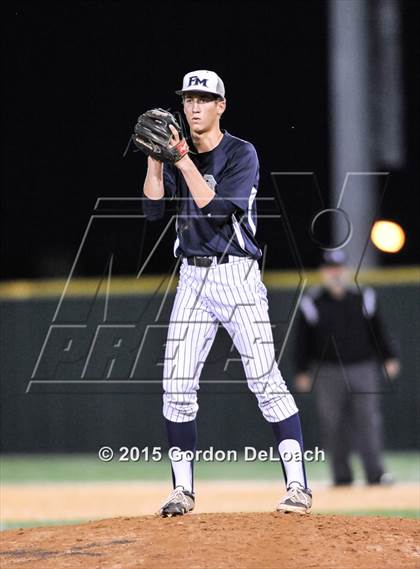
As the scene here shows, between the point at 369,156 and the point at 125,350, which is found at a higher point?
the point at 369,156

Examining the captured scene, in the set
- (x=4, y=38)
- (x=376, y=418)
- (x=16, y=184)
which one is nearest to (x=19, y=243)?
(x=16, y=184)

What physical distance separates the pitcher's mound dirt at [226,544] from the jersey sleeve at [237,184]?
130 centimetres

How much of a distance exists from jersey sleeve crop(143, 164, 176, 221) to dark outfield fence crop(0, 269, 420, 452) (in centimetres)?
532

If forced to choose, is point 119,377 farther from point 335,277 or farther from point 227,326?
point 227,326

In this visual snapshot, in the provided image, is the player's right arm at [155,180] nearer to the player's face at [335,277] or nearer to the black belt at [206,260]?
the black belt at [206,260]

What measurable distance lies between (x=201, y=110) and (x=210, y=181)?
0.31 metres

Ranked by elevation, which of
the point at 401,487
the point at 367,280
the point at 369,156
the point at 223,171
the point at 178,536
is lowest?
the point at 401,487

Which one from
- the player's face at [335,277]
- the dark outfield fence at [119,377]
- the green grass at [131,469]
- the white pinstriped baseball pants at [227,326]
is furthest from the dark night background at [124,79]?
→ the white pinstriped baseball pants at [227,326]

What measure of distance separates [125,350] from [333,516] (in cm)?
595

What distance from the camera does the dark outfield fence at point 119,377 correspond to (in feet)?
34.3

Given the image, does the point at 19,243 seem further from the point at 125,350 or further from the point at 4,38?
the point at 125,350

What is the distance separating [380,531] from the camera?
465 centimetres

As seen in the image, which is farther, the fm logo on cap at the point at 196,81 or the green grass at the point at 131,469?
the green grass at the point at 131,469

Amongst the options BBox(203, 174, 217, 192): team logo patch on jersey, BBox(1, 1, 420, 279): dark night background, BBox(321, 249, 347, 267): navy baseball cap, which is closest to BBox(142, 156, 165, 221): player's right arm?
BBox(203, 174, 217, 192): team logo patch on jersey
